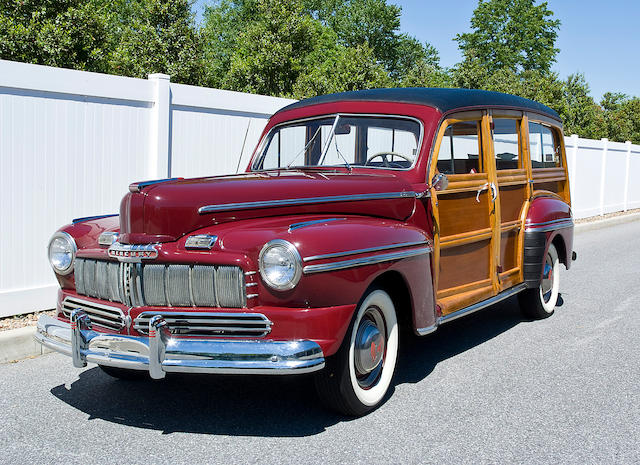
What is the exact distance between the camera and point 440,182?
4719mm

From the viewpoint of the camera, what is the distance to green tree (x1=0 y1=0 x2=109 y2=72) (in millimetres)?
15758

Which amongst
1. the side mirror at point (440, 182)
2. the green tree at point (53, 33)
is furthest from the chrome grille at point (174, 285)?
the green tree at point (53, 33)

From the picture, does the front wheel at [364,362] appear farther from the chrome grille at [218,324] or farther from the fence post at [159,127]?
the fence post at [159,127]

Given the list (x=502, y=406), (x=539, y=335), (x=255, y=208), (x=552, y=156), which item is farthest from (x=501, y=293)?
(x=255, y=208)

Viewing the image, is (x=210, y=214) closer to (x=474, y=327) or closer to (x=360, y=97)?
(x=360, y=97)

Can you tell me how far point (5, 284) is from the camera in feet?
19.1

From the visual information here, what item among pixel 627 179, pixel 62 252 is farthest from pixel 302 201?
pixel 627 179

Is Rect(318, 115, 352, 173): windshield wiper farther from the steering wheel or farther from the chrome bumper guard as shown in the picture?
the chrome bumper guard

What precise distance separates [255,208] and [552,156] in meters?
4.03

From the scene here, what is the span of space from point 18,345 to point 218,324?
2.43 meters

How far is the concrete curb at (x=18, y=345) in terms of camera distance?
514cm

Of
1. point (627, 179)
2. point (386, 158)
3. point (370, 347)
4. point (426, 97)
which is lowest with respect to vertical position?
point (370, 347)

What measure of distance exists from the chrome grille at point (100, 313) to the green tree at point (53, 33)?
1327 cm

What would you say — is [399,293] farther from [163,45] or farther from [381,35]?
[381,35]
